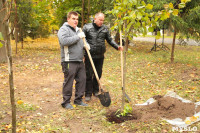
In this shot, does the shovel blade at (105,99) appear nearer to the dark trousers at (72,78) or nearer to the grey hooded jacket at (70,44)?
the dark trousers at (72,78)

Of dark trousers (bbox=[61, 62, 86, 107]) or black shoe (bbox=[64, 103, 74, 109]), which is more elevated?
dark trousers (bbox=[61, 62, 86, 107])

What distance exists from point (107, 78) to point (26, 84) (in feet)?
9.59

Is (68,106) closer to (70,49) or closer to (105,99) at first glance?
(105,99)

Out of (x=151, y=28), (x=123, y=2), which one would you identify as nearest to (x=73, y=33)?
(x=123, y=2)

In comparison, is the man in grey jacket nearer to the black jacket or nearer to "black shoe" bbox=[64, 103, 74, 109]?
"black shoe" bbox=[64, 103, 74, 109]

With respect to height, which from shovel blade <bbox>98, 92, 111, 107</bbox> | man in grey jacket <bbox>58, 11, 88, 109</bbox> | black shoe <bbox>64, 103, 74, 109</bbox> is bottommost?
black shoe <bbox>64, 103, 74, 109</bbox>

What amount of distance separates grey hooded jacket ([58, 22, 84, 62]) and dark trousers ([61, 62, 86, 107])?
0.14m

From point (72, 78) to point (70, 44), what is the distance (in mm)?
812

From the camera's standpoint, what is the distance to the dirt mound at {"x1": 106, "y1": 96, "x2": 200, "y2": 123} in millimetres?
4188

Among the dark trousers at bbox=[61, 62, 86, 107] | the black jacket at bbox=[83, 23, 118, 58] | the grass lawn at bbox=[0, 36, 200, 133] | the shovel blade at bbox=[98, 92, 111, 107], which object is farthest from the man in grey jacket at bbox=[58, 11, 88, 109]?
the shovel blade at bbox=[98, 92, 111, 107]

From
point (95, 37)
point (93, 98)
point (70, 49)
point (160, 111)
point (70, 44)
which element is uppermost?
point (95, 37)

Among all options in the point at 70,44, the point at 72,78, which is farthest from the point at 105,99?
the point at 70,44

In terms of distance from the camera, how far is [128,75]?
8.37m

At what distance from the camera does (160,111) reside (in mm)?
4453
